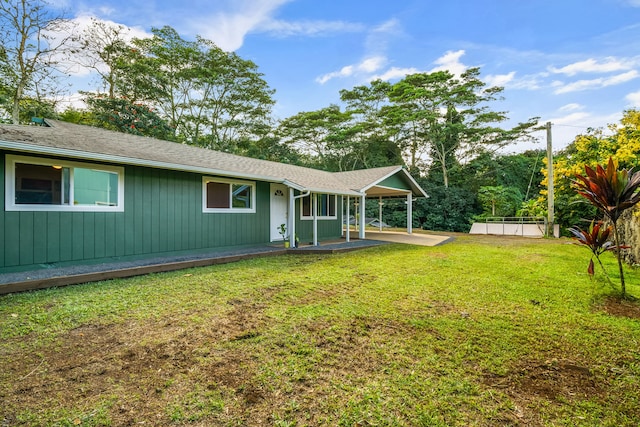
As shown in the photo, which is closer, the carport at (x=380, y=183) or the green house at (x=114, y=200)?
the green house at (x=114, y=200)

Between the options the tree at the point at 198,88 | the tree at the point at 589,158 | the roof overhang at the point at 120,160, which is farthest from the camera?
the tree at the point at 198,88

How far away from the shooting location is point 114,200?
6.02 metres

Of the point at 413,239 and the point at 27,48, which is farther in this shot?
the point at 27,48

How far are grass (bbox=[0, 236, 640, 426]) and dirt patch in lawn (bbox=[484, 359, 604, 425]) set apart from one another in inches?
0.4

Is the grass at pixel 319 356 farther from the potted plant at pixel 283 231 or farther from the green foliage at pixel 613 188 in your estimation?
the potted plant at pixel 283 231

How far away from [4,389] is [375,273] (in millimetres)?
4968

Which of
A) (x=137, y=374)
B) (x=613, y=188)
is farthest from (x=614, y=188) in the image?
(x=137, y=374)

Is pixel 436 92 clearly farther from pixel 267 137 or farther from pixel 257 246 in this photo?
pixel 257 246

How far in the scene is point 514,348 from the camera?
2551 mm

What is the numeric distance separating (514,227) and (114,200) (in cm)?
1704

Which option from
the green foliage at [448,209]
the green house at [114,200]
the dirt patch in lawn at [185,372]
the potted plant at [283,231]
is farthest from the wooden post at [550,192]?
the dirt patch in lawn at [185,372]

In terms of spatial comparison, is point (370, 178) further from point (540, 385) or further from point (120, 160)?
point (540, 385)

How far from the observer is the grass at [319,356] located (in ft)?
5.78

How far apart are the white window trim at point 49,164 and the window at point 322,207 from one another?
557 centimetres
